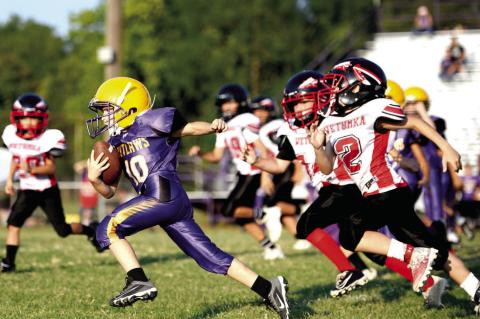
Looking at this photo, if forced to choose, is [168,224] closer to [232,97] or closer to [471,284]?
[471,284]

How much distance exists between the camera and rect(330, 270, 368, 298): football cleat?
19.7 feet

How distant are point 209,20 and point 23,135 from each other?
39926mm

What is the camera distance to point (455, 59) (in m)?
22.0

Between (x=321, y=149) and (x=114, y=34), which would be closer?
(x=321, y=149)

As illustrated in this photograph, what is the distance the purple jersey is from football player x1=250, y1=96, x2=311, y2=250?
10.4 ft

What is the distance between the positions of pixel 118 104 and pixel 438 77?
1831 cm

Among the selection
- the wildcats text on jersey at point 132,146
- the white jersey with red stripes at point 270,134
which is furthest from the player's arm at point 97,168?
the white jersey with red stripes at point 270,134

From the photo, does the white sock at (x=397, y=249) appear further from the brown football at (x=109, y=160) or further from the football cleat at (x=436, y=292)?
the brown football at (x=109, y=160)

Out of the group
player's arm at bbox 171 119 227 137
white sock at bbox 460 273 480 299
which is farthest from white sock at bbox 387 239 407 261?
player's arm at bbox 171 119 227 137

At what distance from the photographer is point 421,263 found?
5332mm

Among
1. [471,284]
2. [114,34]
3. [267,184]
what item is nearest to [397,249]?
[471,284]

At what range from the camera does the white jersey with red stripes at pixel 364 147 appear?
5574 mm

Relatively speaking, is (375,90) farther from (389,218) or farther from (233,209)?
(233,209)

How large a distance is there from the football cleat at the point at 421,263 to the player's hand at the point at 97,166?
2.16m
